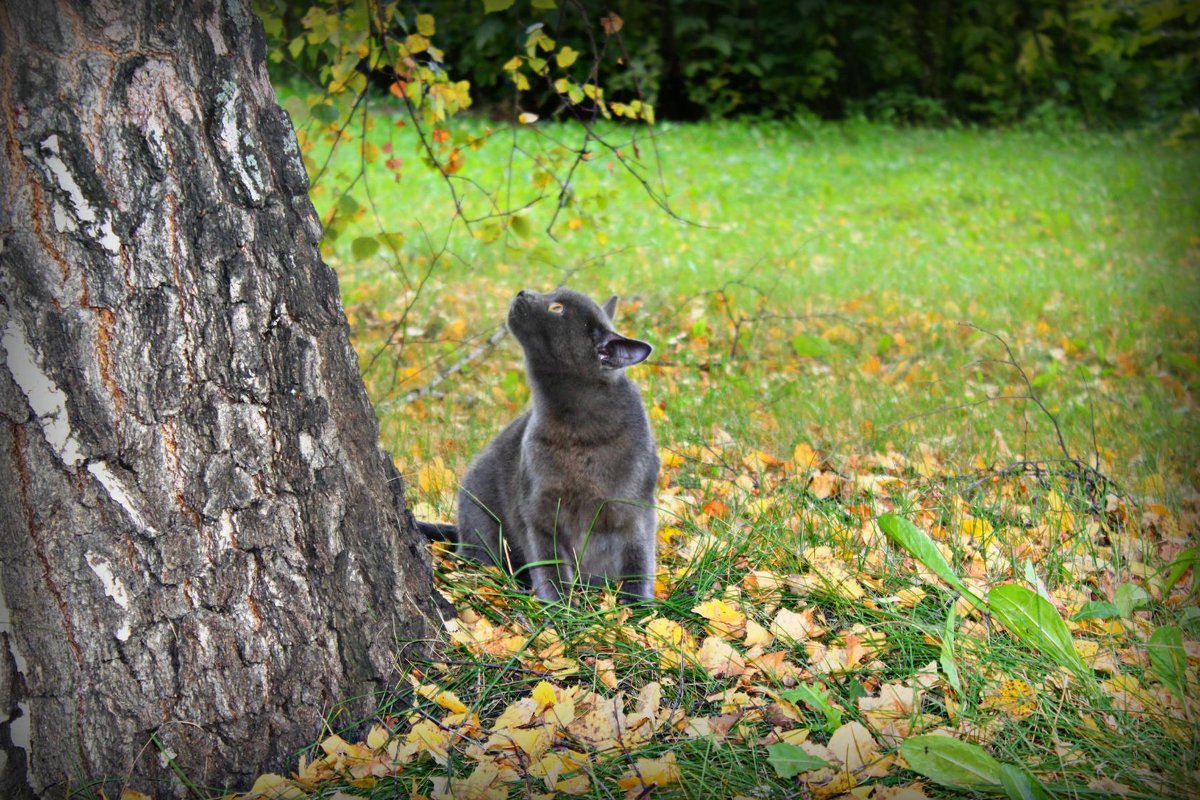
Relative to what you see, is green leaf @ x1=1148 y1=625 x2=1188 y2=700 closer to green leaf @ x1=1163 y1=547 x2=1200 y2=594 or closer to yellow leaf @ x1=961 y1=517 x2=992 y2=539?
green leaf @ x1=1163 y1=547 x2=1200 y2=594

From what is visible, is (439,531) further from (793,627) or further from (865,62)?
(865,62)

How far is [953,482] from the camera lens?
13.4 ft

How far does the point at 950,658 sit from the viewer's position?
2561 millimetres

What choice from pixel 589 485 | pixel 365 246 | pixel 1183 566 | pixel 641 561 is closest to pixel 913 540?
pixel 1183 566

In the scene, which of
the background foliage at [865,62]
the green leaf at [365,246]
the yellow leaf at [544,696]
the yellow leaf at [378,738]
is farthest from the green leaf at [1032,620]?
the background foliage at [865,62]

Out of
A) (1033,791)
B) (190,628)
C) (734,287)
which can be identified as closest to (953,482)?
(1033,791)

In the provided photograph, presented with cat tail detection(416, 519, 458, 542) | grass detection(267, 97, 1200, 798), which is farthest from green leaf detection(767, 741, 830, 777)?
cat tail detection(416, 519, 458, 542)

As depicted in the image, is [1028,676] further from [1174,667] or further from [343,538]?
[343,538]

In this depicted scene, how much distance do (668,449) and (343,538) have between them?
1.94 m

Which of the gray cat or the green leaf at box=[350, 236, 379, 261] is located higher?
the green leaf at box=[350, 236, 379, 261]

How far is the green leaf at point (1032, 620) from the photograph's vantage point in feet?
8.44

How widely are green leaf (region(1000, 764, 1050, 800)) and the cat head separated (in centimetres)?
174

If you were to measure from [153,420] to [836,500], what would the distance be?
2467 mm

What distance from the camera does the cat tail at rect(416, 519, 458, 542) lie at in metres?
→ 3.81
